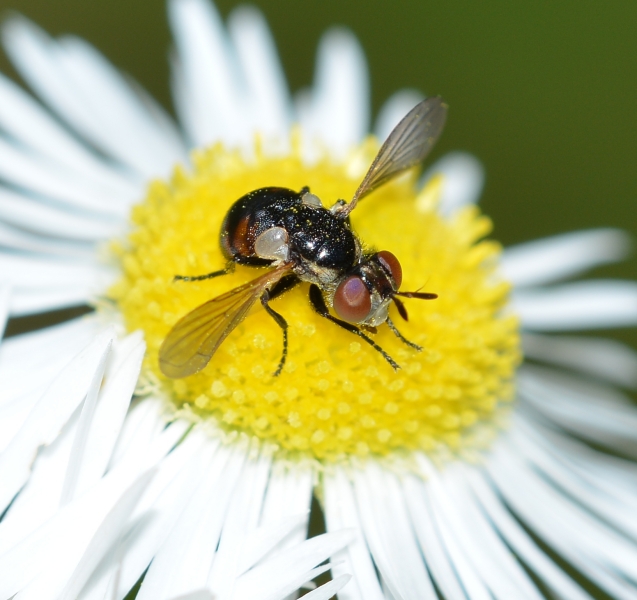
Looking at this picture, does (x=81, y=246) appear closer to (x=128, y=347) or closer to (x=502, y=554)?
(x=128, y=347)

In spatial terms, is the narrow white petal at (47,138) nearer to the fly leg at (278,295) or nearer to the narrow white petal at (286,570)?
the fly leg at (278,295)

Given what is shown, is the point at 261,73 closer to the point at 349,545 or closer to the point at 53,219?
the point at 53,219

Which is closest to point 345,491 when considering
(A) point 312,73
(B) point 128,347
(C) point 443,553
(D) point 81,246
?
(C) point 443,553

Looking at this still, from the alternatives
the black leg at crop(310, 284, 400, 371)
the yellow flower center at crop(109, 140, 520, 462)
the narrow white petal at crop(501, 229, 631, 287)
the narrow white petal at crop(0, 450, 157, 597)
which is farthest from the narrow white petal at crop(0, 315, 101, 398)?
the narrow white petal at crop(501, 229, 631, 287)

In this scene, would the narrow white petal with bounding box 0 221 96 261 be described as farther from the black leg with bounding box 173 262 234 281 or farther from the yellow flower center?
the black leg with bounding box 173 262 234 281

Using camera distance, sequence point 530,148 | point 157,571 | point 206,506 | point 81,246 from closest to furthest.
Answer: point 157,571 < point 206,506 < point 81,246 < point 530,148

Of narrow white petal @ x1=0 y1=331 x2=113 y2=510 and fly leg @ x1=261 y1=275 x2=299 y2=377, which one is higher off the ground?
fly leg @ x1=261 y1=275 x2=299 y2=377
